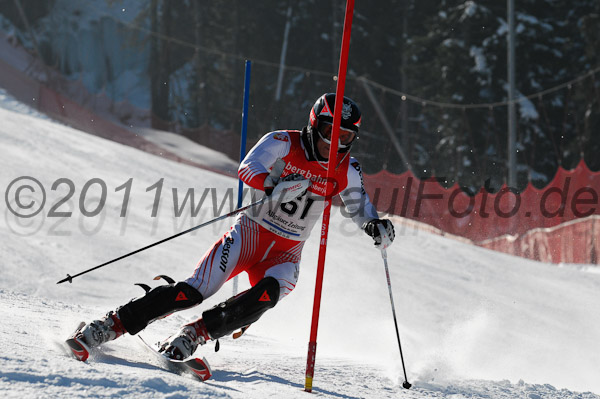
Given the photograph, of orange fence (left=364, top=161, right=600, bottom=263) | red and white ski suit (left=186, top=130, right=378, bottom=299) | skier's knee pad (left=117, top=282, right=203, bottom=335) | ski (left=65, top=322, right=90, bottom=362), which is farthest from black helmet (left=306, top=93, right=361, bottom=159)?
orange fence (left=364, top=161, right=600, bottom=263)

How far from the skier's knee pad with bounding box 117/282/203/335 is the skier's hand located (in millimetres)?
→ 641

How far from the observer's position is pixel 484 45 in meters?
25.4

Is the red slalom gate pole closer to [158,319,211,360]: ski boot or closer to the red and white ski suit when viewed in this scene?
the red and white ski suit

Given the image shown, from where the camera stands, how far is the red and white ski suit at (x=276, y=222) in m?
3.88

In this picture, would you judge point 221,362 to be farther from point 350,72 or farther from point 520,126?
point 350,72

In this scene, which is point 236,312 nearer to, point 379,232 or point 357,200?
point 379,232

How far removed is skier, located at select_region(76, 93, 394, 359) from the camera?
11.6 feet

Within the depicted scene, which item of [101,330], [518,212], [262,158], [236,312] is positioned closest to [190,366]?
[236,312]

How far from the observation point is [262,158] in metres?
3.96

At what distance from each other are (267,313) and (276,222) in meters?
3.03

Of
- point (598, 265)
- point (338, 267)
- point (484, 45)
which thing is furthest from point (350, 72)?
point (338, 267)

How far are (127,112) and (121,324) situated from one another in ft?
71.6

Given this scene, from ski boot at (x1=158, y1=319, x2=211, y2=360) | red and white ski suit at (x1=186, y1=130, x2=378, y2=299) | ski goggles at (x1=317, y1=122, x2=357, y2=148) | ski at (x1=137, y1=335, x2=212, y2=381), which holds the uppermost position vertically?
ski goggles at (x1=317, y1=122, x2=357, y2=148)

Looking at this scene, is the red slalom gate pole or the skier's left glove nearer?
the red slalom gate pole
